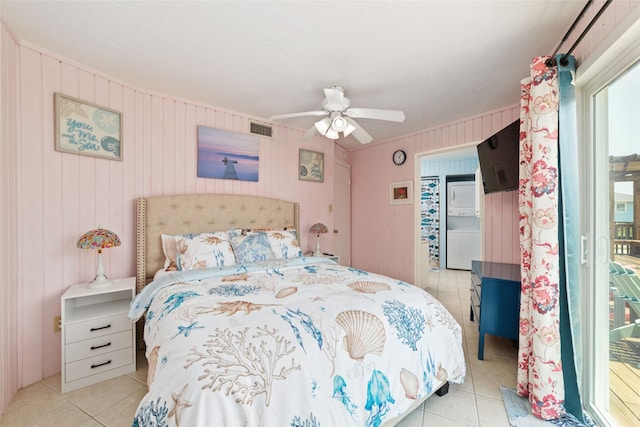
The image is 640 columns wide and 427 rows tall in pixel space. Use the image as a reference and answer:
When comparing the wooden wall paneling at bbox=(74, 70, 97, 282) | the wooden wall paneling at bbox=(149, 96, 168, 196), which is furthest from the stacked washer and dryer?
the wooden wall paneling at bbox=(74, 70, 97, 282)

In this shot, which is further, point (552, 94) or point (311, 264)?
point (311, 264)

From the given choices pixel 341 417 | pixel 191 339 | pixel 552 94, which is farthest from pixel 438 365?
pixel 552 94

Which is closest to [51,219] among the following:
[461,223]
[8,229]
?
[8,229]

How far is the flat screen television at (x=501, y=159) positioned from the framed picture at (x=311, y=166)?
80.6 inches

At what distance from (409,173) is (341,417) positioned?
349 cm

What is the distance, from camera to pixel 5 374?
169 cm

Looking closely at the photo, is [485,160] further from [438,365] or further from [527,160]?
[438,365]

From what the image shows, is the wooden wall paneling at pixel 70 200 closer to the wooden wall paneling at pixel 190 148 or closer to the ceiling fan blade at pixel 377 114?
the wooden wall paneling at pixel 190 148

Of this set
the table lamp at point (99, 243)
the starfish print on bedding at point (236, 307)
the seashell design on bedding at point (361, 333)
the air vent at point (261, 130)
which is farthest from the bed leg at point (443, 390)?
the air vent at point (261, 130)

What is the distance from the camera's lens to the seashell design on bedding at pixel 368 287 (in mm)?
1726

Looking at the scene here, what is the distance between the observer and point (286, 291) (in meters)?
1.73

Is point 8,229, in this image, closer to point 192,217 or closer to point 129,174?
point 129,174

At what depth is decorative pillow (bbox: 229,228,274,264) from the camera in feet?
8.29

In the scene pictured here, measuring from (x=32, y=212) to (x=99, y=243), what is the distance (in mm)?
542
